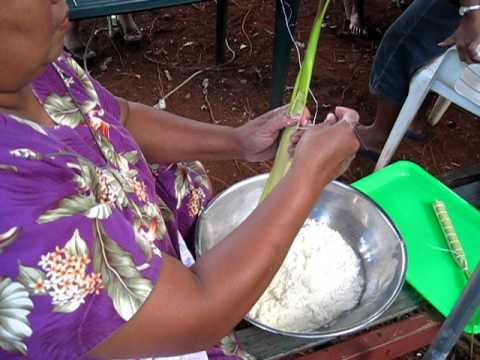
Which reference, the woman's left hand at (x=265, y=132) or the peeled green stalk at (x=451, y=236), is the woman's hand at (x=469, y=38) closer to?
the peeled green stalk at (x=451, y=236)

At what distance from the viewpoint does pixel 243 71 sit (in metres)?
2.95

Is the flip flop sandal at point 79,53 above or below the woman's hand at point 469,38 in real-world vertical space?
below

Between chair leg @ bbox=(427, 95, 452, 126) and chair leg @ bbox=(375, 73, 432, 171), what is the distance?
59 centimetres

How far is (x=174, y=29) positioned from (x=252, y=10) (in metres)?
0.59

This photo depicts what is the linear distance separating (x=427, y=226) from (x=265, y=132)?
586 mm

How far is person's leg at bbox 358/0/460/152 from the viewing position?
6.27ft

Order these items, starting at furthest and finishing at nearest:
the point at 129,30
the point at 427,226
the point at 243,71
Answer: the point at 129,30, the point at 243,71, the point at 427,226

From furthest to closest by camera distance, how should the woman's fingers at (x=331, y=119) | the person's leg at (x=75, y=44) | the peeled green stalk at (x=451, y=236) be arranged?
the person's leg at (x=75, y=44) → the peeled green stalk at (x=451, y=236) → the woman's fingers at (x=331, y=119)

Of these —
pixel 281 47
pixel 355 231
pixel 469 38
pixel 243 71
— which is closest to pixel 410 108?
pixel 469 38

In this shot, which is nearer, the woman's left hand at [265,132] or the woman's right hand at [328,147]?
the woman's right hand at [328,147]

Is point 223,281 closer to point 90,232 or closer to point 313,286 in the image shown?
point 90,232

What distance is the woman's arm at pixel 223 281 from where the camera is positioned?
2.11 feet

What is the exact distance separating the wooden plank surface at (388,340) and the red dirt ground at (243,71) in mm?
1148

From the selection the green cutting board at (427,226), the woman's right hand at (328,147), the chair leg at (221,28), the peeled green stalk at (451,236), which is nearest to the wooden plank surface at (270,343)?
the green cutting board at (427,226)
